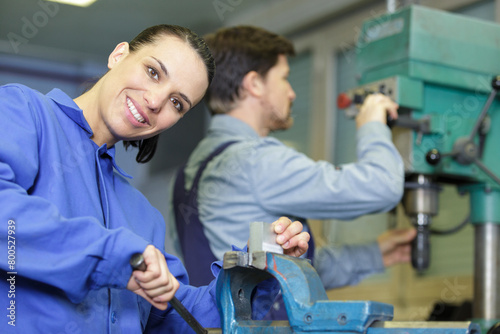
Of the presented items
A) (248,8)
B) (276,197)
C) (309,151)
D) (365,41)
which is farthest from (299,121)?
(276,197)

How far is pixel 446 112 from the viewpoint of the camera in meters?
1.86

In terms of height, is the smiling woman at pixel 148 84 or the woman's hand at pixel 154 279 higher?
the smiling woman at pixel 148 84

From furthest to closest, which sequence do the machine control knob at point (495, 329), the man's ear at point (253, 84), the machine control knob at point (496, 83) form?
the man's ear at point (253, 84) → the machine control knob at point (496, 83) → the machine control knob at point (495, 329)

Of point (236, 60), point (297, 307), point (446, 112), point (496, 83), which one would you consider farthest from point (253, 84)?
point (297, 307)

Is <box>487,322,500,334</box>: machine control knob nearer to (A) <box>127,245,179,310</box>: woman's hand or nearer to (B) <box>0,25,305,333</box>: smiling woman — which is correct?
(B) <box>0,25,305,333</box>: smiling woman

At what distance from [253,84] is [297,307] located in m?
1.13

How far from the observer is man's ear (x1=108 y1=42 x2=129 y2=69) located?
1152 mm

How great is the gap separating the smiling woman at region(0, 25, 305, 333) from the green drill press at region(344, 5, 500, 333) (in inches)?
32.3

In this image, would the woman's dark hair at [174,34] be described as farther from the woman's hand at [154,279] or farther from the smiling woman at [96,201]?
the woman's hand at [154,279]

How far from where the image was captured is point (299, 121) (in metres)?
3.59

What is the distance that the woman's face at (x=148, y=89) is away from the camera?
1078mm

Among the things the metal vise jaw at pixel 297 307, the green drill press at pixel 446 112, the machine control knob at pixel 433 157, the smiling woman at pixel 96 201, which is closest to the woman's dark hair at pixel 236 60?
the green drill press at pixel 446 112

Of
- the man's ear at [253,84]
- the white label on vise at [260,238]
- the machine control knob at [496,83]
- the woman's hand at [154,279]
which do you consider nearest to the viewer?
the woman's hand at [154,279]

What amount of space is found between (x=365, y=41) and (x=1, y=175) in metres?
1.39
